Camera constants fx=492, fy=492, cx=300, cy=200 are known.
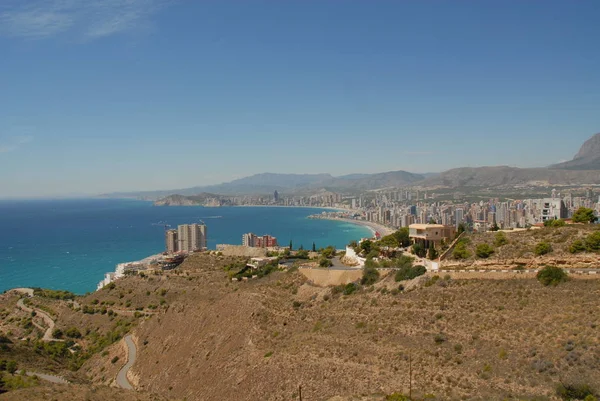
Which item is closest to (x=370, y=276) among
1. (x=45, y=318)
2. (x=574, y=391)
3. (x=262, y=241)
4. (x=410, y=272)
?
(x=410, y=272)

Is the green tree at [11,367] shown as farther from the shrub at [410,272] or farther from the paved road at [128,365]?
the shrub at [410,272]

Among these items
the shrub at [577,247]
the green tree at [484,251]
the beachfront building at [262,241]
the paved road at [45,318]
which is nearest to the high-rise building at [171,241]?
the beachfront building at [262,241]

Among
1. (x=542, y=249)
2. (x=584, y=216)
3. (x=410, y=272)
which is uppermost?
(x=584, y=216)

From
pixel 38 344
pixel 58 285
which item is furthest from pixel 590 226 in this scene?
pixel 58 285

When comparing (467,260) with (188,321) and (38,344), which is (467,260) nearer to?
(188,321)

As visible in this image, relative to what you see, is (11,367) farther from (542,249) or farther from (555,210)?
(555,210)
